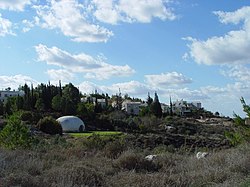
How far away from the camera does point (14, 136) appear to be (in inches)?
687

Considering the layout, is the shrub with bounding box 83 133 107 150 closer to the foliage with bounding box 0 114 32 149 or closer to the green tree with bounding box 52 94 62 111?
the foliage with bounding box 0 114 32 149

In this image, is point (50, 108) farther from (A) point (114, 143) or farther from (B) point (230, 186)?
(B) point (230, 186)

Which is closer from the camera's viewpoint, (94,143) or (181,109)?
(94,143)

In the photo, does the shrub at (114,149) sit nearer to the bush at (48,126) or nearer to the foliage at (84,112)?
the bush at (48,126)

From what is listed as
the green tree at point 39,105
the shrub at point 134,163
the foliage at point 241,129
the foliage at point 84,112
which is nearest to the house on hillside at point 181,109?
the foliage at point 84,112

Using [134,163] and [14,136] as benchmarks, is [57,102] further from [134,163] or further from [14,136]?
[134,163]

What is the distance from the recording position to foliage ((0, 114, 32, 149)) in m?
17.3

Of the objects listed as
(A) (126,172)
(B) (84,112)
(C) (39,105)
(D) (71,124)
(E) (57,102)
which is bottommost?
(A) (126,172)

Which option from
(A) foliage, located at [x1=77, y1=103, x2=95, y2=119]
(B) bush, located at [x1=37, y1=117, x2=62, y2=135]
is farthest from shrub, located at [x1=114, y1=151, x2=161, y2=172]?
(A) foliage, located at [x1=77, y1=103, x2=95, y2=119]

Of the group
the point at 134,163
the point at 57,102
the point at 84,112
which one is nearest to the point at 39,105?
the point at 57,102

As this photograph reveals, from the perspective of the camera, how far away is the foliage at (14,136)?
17.3 m

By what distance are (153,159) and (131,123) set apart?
6375 cm

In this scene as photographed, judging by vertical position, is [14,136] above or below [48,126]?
above

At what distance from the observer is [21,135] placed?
1752 centimetres
